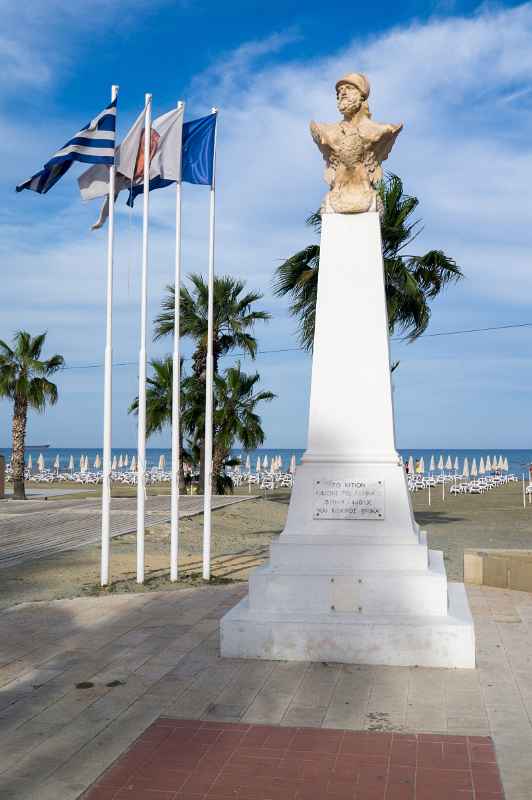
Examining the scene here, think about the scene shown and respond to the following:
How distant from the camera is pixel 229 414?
27.9m

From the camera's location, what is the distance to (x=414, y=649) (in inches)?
253

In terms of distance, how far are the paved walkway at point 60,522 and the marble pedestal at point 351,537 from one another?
25.0ft

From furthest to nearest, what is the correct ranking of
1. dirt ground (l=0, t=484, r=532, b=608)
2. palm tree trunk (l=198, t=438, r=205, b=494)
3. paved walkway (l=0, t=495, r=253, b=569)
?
palm tree trunk (l=198, t=438, r=205, b=494), paved walkway (l=0, t=495, r=253, b=569), dirt ground (l=0, t=484, r=532, b=608)

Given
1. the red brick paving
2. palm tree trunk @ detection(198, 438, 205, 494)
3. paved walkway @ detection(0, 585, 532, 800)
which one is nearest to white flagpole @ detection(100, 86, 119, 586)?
paved walkway @ detection(0, 585, 532, 800)

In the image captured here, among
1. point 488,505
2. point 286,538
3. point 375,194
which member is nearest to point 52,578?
point 286,538

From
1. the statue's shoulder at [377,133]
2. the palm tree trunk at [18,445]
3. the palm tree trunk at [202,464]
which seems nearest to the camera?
the statue's shoulder at [377,133]

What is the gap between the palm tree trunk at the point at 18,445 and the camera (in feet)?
94.8

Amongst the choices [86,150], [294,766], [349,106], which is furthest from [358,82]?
[294,766]

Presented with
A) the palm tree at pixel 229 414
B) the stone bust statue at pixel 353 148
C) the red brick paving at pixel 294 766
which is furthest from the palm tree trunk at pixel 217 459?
the red brick paving at pixel 294 766

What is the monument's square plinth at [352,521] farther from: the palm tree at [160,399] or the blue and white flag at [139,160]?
the palm tree at [160,399]

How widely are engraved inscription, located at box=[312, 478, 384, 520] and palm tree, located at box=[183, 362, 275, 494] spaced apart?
1993 cm

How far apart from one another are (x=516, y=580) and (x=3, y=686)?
6738 millimetres

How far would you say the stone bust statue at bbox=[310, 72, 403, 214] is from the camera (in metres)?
7.74

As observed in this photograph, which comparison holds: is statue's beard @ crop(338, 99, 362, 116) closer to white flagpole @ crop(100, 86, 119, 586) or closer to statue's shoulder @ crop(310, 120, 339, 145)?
statue's shoulder @ crop(310, 120, 339, 145)
